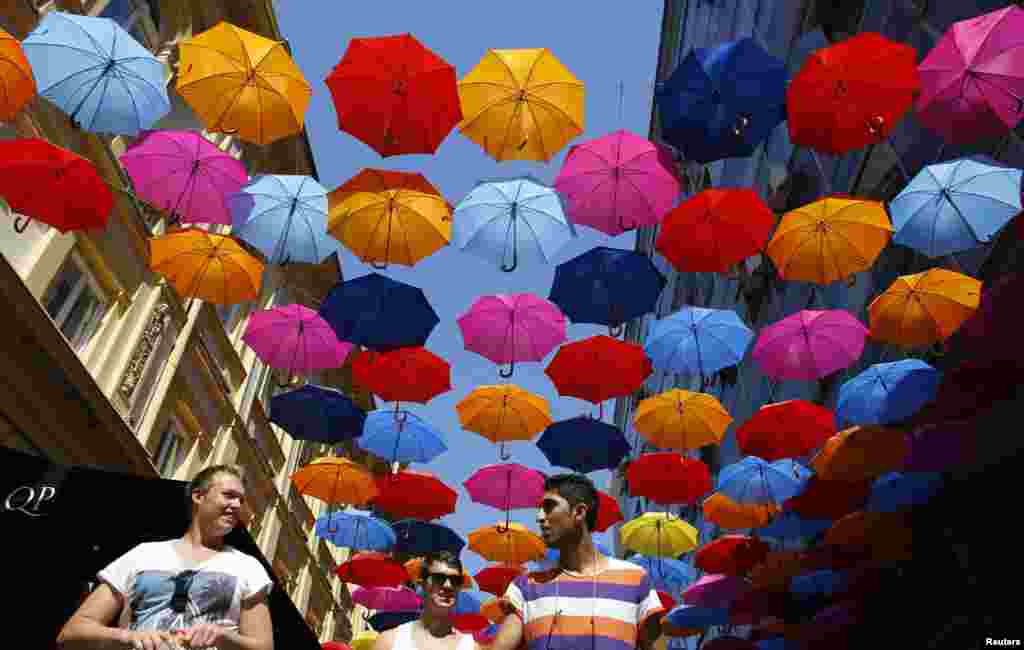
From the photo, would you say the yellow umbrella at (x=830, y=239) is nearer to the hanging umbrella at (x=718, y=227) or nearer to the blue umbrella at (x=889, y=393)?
the hanging umbrella at (x=718, y=227)

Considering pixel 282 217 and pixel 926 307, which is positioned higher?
pixel 282 217

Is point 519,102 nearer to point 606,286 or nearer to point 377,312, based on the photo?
point 606,286

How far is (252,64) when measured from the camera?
7.38 meters

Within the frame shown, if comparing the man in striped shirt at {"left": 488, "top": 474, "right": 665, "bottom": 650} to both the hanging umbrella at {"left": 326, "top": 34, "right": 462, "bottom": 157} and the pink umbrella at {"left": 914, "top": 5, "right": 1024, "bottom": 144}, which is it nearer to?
the hanging umbrella at {"left": 326, "top": 34, "right": 462, "bottom": 157}

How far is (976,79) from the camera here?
21.2 feet

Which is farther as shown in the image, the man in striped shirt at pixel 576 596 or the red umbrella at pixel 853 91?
the red umbrella at pixel 853 91

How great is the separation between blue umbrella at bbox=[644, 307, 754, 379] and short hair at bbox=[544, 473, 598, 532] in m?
6.03

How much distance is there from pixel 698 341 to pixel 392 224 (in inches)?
163

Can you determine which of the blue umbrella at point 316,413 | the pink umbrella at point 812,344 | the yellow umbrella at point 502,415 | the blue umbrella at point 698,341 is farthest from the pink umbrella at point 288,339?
the pink umbrella at point 812,344

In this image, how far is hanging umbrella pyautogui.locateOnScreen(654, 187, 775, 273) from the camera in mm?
7984

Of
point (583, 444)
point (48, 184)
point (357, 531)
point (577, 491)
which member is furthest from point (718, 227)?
point (357, 531)

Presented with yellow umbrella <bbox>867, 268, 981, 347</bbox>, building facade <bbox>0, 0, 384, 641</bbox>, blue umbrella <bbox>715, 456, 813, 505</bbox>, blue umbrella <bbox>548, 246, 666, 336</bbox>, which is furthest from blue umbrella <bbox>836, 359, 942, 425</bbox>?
building facade <bbox>0, 0, 384, 641</bbox>

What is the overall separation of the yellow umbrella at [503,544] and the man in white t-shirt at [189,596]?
33.8ft

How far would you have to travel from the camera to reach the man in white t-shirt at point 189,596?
279 centimetres
